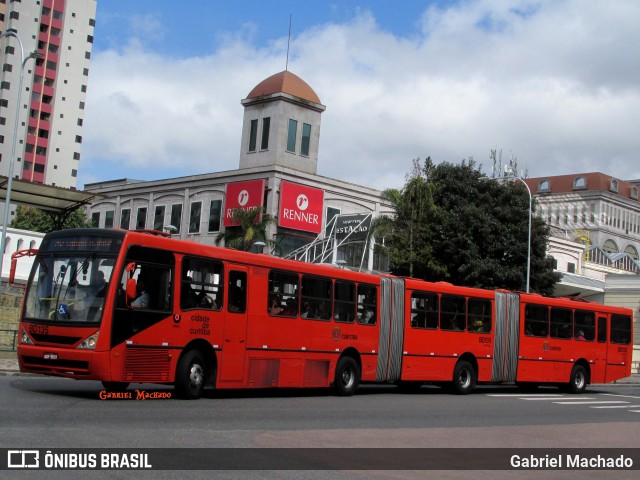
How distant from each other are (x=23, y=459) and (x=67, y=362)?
6774 mm

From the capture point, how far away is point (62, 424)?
40.2ft

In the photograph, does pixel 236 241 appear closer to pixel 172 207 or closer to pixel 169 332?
pixel 172 207

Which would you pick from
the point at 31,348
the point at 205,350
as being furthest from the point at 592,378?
the point at 31,348

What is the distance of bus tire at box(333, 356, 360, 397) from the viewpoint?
21938mm

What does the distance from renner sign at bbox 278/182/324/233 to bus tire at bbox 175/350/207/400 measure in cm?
4382

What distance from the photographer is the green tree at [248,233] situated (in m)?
50.0

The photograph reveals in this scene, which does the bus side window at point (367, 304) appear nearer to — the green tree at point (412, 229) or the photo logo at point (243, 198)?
the green tree at point (412, 229)

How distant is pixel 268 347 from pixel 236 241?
1201 inches

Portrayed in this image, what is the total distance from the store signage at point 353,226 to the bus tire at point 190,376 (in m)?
41.0

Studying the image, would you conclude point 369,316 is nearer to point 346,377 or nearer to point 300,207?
point 346,377

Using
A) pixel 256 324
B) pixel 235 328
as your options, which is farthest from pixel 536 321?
pixel 235 328

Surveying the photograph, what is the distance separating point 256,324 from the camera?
19.5 metres

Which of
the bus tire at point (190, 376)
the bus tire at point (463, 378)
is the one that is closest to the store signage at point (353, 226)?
the bus tire at point (463, 378)

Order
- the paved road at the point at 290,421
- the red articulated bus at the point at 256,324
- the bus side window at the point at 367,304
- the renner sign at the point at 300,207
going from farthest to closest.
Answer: the renner sign at the point at 300,207 → the bus side window at the point at 367,304 → the red articulated bus at the point at 256,324 → the paved road at the point at 290,421
